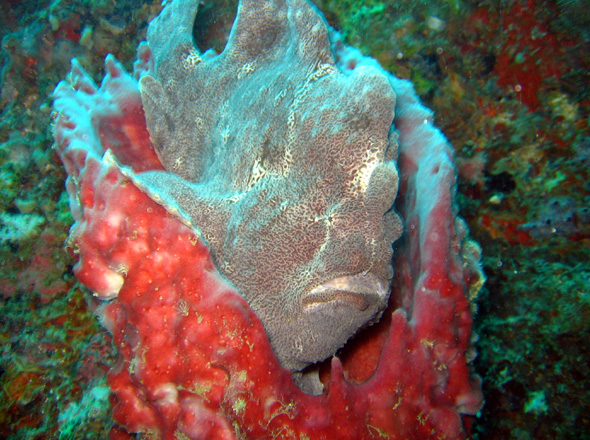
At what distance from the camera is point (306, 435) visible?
1.96 meters

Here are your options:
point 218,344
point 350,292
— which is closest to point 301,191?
point 350,292

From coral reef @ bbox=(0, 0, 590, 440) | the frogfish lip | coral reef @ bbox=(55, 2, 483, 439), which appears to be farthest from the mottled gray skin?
coral reef @ bbox=(0, 0, 590, 440)

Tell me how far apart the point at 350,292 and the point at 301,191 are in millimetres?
731

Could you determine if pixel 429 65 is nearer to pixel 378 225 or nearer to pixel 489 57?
pixel 489 57

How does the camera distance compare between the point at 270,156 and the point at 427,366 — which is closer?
the point at 427,366

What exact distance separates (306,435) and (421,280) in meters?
1.16

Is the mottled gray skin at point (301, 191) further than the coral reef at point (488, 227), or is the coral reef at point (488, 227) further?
the coral reef at point (488, 227)

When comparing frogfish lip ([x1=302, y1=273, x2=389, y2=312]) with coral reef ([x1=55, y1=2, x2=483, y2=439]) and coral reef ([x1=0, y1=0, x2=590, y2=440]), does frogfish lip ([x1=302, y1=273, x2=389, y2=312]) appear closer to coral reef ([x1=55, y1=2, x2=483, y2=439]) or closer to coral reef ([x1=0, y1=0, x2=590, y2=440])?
coral reef ([x1=55, y1=2, x2=483, y2=439])

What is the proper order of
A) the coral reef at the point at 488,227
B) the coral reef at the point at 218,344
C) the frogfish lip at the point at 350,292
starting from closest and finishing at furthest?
the coral reef at the point at 218,344, the frogfish lip at the point at 350,292, the coral reef at the point at 488,227

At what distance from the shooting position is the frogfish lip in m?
2.03

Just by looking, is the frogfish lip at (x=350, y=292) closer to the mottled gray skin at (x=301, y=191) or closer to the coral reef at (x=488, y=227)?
the mottled gray skin at (x=301, y=191)

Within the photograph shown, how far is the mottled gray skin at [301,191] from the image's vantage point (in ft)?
6.75

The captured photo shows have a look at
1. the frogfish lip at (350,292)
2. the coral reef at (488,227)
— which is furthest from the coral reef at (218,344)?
the coral reef at (488,227)

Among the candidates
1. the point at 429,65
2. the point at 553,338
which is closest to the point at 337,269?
the point at 553,338
